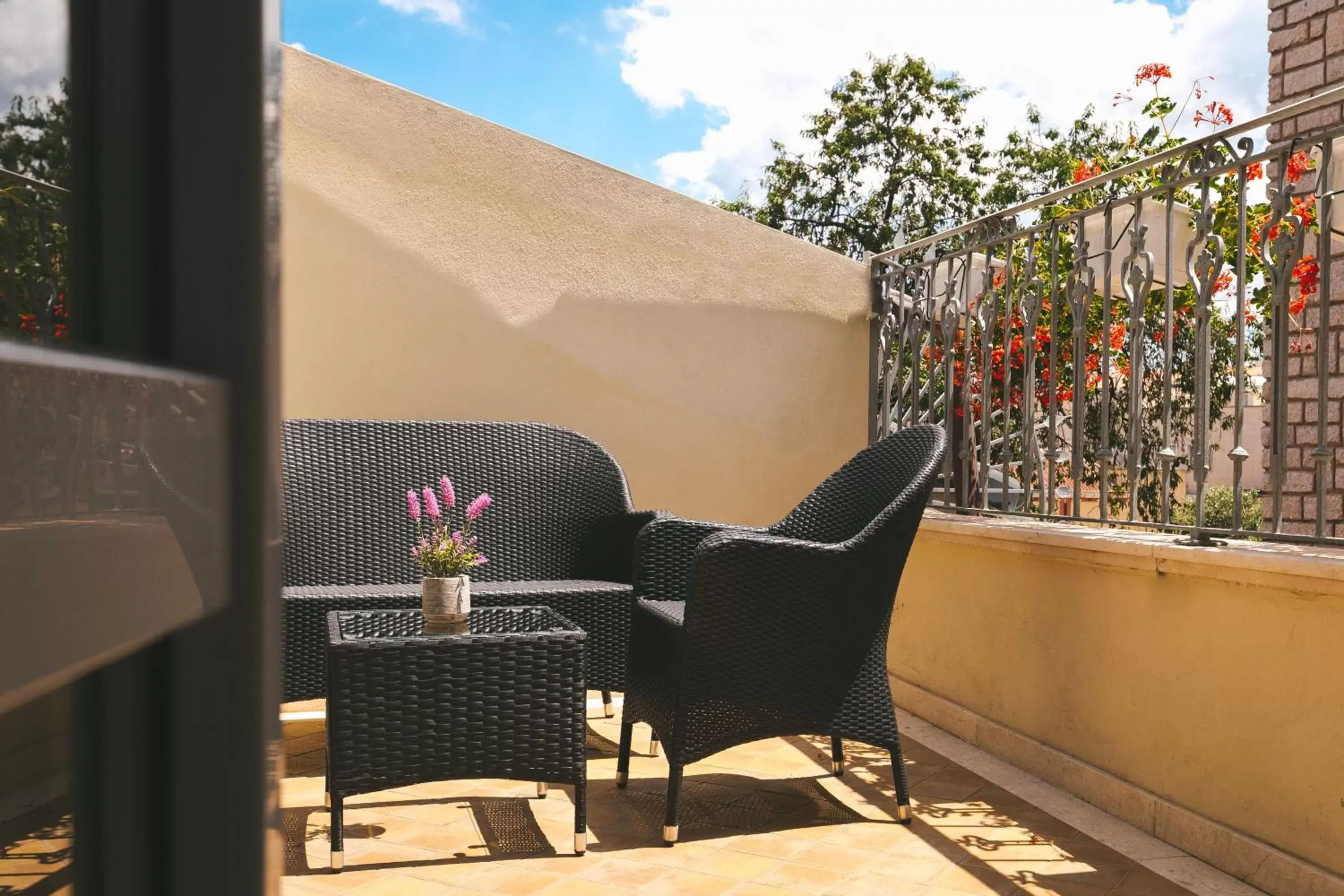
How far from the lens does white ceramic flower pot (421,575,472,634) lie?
3.09 metres

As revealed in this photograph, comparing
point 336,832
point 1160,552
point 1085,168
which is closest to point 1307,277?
point 1085,168

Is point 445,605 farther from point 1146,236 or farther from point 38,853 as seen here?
point 38,853

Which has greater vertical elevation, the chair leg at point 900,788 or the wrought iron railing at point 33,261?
the wrought iron railing at point 33,261

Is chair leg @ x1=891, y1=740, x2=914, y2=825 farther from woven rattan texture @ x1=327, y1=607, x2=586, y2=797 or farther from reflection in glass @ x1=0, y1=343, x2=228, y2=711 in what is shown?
reflection in glass @ x1=0, y1=343, x2=228, y2=711

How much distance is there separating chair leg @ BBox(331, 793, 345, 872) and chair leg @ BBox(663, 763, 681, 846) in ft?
2.61

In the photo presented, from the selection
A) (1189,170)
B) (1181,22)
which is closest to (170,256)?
(1189,170)

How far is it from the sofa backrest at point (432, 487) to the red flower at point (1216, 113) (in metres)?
3.52

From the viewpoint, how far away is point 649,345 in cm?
515

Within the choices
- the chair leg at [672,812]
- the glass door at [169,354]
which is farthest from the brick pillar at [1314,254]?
the glass door at [169,354]

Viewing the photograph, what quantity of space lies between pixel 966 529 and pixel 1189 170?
54.6 inches

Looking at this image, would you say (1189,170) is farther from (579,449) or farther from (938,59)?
(938,59)

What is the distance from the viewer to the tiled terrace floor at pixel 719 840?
2664 millimetres

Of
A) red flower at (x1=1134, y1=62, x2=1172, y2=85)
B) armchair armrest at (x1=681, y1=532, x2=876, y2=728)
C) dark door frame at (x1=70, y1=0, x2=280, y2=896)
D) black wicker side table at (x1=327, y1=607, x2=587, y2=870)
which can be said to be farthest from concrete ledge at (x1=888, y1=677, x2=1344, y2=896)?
red flower at (x1=1134, y1=62, x2=1172, y2=85)

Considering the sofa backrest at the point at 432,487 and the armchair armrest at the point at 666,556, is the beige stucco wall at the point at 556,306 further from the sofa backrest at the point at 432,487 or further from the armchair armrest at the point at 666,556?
the armchair armrest at the point at 666,556
